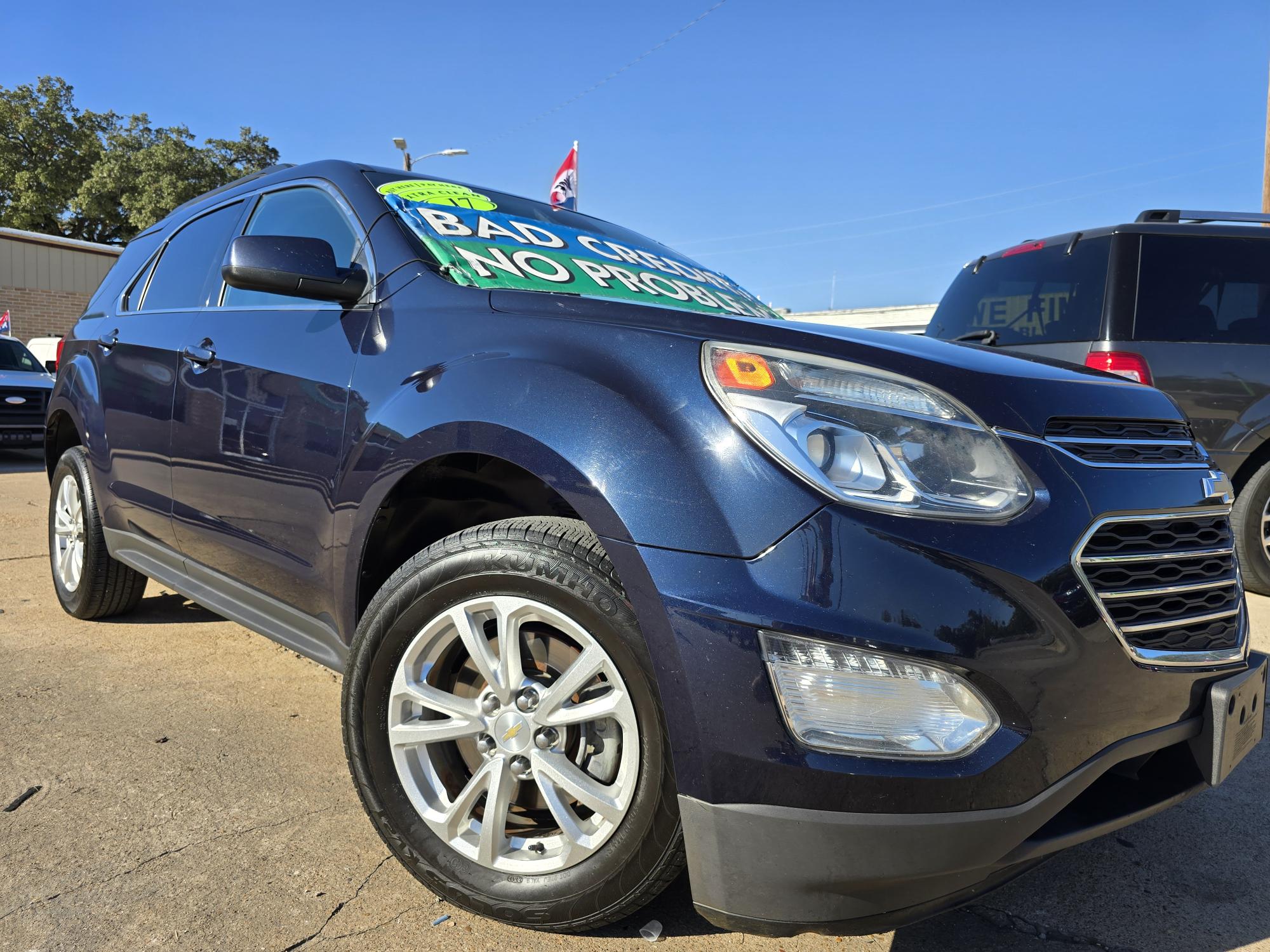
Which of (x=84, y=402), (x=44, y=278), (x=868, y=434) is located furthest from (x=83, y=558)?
(x=44, y=278)

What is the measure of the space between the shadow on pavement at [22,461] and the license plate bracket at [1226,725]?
36.8 feet

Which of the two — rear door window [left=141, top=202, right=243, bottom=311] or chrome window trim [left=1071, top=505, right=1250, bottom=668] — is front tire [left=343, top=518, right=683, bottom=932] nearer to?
chrome window trim [left=1071, top=505, right=1250, bottom=668]

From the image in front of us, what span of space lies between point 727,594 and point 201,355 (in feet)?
6.62

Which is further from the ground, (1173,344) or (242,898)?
(1173,344)

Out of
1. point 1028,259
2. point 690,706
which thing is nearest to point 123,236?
point 1028,259

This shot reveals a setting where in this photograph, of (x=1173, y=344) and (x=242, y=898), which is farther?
(x=1173, y=344)

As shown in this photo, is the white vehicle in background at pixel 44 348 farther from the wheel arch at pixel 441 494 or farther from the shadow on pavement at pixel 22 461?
the wheel arch at pixel 441 494

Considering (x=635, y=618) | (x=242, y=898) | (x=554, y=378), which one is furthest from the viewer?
(x=242, y=898)

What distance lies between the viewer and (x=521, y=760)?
1.77m

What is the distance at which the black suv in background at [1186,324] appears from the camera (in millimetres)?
4586

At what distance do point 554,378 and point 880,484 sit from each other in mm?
641

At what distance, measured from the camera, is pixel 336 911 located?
1853 millimetres

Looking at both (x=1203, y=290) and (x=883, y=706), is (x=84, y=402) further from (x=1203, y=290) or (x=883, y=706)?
(x=1203, y=290)

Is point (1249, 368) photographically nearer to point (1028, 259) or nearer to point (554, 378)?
point (1028, 259)
